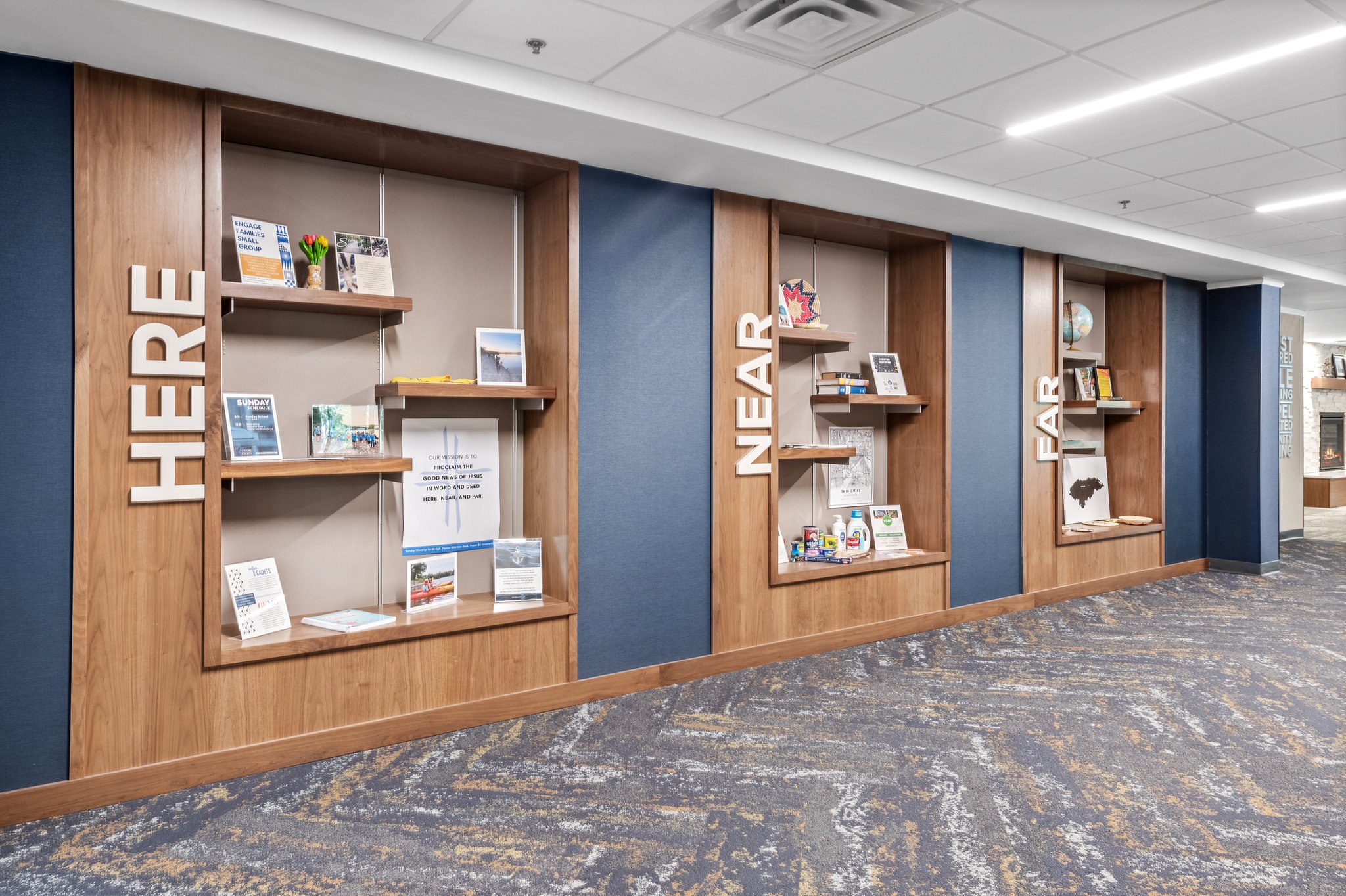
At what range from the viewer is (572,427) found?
3.98 meters

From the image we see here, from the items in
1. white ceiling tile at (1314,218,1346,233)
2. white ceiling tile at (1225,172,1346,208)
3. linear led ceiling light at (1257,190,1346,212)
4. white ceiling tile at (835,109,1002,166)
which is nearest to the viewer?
white ceiling tile at (835,109,1002,166)

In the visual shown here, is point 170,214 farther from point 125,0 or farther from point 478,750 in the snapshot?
point 478,750

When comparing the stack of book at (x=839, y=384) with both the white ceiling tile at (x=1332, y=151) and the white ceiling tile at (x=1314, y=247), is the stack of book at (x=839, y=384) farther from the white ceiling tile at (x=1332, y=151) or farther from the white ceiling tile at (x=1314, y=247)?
the white ceiling tile at (x=1314, y=247)

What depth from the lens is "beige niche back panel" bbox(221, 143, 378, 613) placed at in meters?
3.55

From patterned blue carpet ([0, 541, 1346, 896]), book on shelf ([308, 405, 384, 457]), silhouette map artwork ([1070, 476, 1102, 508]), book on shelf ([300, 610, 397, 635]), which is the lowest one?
patterned blue carpet ([0, 541, 1346, 896])

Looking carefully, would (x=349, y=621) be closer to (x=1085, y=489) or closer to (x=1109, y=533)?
(x=1109, y=533)

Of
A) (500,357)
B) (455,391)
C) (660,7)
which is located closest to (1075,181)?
(660,7)

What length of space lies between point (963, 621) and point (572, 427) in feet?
10.5

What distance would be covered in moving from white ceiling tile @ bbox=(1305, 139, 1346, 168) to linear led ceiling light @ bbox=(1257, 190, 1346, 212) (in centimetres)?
68

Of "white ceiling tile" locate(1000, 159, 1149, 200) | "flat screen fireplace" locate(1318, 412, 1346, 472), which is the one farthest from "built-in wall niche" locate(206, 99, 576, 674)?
"flat screen fireplace" locate(1318, 412, 1346, 472)

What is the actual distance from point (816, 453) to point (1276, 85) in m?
2.70

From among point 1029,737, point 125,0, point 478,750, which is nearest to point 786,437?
point 1029,737

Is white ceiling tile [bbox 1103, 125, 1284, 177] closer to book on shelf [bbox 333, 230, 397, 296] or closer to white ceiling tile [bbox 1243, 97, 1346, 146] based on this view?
white ceiling tile [bbox 1243, 97, 1346, 146]

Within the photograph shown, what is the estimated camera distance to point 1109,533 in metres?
6.74
